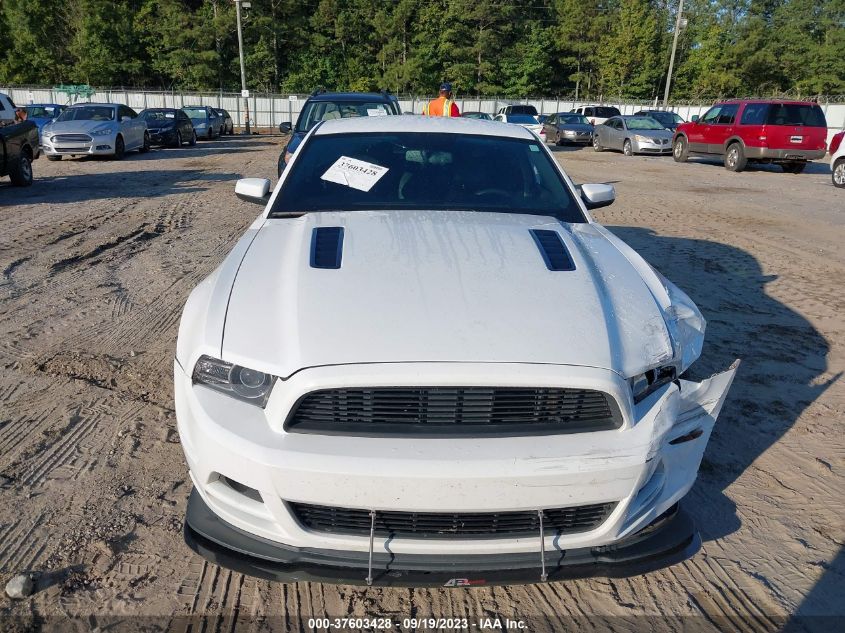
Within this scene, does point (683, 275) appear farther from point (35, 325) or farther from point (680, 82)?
point (680, 82)

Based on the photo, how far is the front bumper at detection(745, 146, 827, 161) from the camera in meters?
17.4

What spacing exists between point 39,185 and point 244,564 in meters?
13.4

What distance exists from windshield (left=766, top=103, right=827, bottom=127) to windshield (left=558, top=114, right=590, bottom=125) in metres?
12.2

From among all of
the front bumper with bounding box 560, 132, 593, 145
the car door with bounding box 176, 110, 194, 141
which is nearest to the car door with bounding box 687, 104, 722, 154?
the front bumper with bounding box 560, 132, 593, 145

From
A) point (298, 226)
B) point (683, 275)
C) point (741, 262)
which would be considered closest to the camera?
point (298, 226)

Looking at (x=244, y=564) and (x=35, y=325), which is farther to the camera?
(x=35, y=325)

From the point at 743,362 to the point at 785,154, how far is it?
1547 centimetres

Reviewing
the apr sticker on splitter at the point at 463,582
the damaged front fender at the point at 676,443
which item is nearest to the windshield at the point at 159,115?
the damaged front fender at the point at 676,443

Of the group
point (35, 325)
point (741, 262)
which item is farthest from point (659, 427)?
point (741, 262)

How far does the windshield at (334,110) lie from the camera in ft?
34.1

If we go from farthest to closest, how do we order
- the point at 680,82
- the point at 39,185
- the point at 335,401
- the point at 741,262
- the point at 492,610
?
1. the point at 680,82
2. the point at 39,185
3. the point at 741,262
4. the point at 492,610
5. the point at 335,401

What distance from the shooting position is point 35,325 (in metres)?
4.98

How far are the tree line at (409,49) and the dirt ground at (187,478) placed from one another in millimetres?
52399

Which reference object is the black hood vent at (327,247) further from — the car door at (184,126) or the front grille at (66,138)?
the car door at (184,126)
